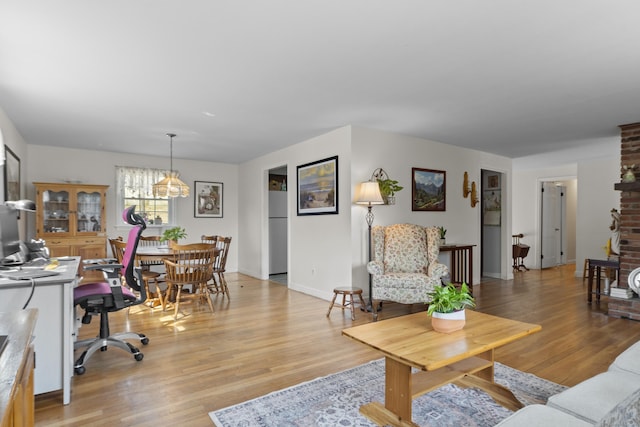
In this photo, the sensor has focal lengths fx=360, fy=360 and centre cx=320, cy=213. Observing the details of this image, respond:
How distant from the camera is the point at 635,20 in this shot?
→ 2080 mm

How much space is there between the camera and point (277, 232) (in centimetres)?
697

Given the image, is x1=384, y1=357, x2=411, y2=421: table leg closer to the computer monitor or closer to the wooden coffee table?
the wooden coffee table

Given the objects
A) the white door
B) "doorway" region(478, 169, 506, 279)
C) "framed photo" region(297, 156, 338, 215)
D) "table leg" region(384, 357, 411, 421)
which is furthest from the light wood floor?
the white door

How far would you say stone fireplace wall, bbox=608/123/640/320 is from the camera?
4.07m

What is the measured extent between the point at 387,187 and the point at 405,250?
83cm

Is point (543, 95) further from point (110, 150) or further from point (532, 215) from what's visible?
point (110, 150)

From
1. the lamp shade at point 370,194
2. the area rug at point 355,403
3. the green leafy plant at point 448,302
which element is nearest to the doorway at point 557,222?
the lamp shade at point 370,194

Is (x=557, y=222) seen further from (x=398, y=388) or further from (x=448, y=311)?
(x=398, y=388)

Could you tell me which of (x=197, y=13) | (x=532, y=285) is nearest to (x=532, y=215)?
(x=532, y=285)

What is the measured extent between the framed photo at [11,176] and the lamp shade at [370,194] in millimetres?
3796

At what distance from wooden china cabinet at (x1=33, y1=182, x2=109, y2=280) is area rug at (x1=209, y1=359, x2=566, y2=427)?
13.0 feet

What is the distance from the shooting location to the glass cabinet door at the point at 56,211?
208 inches

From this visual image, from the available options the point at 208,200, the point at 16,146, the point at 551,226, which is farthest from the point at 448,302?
the point at 551,226

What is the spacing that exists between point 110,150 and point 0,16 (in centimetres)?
435
